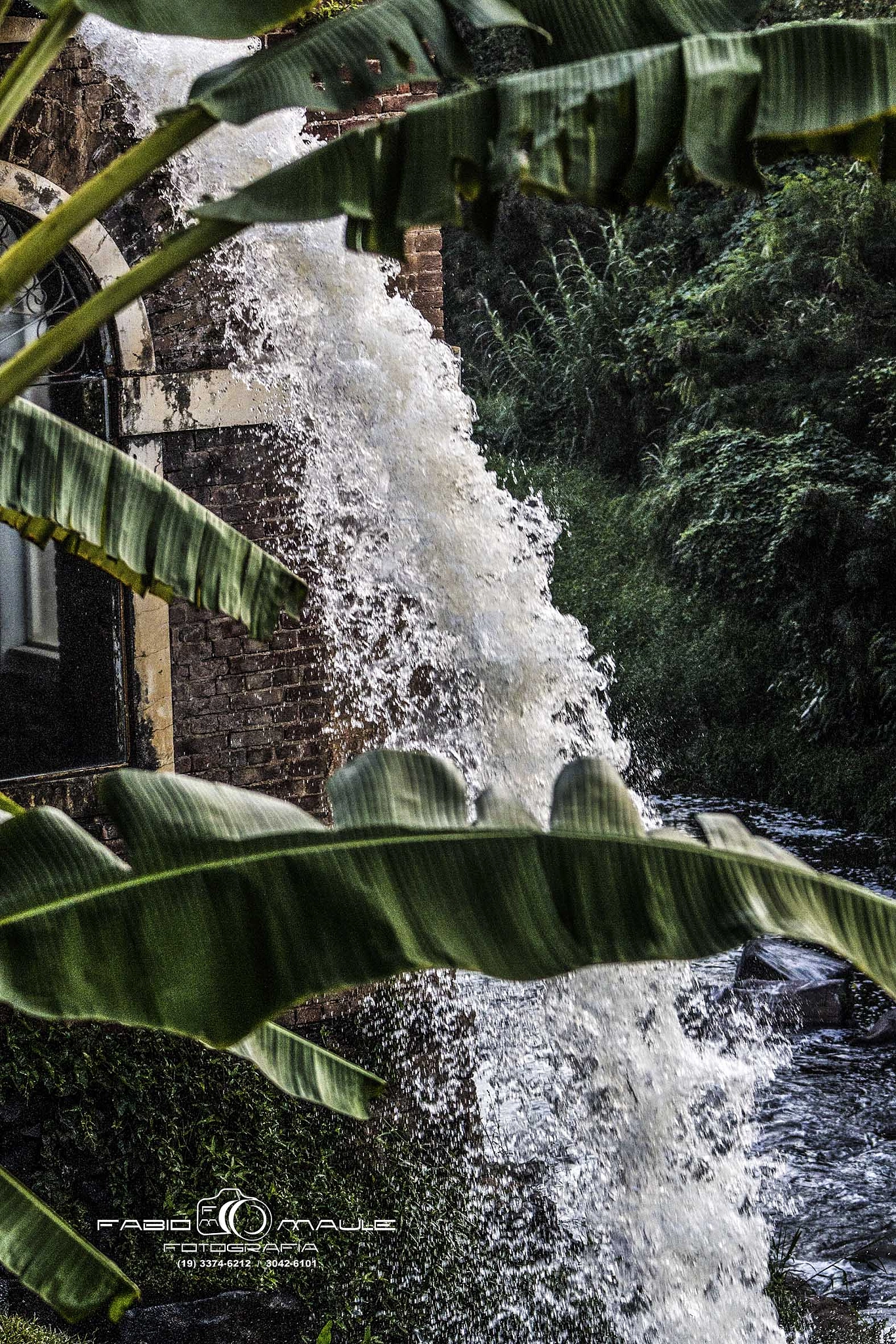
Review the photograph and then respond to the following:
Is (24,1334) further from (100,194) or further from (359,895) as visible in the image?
(100,194)

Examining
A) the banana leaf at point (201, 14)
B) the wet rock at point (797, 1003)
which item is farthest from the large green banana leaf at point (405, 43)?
the wet rock at point (797, 1003)

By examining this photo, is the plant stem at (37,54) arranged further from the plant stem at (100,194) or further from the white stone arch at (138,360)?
the white stone arch at (138,360)

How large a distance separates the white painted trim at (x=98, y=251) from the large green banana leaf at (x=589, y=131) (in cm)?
410

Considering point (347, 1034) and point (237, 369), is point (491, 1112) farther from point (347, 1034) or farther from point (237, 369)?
point (237, 369)

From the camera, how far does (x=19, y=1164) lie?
20.0ft

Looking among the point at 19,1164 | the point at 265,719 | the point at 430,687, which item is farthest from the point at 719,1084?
the point at 19,1164

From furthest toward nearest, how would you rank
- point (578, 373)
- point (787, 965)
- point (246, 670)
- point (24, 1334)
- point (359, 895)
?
1. point (578, 373)
2. point (787, 965)
3. point (246, 670)
4. point (24, 1334)
5. point (359, 895)

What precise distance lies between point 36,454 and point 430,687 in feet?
11.3

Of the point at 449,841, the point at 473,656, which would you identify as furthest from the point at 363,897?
the point at 473,656

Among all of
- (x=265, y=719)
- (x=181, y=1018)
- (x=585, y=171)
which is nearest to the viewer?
(x=181, y=1018)

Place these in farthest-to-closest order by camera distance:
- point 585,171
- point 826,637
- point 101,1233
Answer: point 826,637 → point 101,1233 → point 585,171

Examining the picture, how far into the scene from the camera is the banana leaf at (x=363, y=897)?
1.85m

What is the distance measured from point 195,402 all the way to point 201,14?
3776mm

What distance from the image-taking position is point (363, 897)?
1937mm
